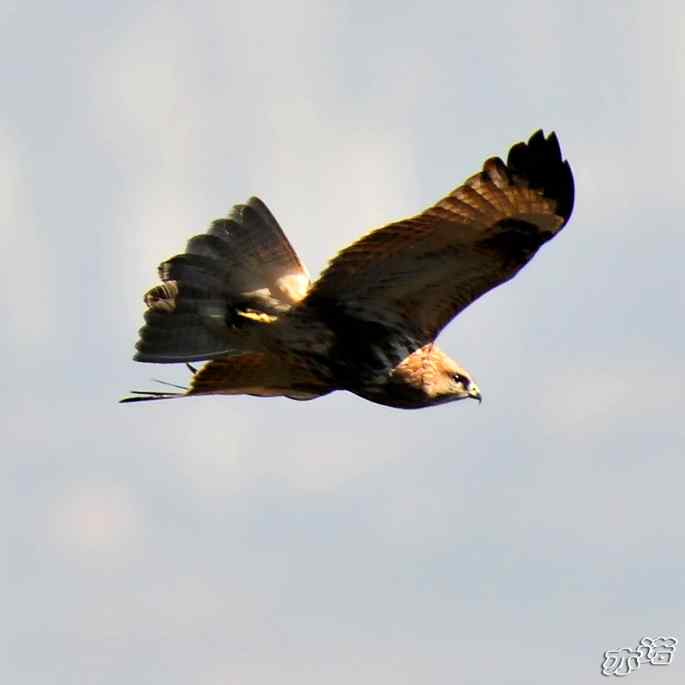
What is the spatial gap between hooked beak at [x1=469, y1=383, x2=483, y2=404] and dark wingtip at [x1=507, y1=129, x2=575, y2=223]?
195 centimetres

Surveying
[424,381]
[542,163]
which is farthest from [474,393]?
[542,163]

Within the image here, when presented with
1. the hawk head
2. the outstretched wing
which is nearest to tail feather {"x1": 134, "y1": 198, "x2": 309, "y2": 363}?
the outstretched wing

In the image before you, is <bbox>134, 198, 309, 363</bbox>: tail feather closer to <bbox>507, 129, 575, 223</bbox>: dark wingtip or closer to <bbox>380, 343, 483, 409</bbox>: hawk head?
<bbox>380, 343, 483, 409</bbox>: hawk head

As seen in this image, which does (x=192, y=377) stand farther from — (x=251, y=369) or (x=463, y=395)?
(x=463, y=395)

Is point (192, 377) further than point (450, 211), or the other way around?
point (192, 377)

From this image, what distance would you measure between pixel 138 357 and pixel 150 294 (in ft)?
1.29

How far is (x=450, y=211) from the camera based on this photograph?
18797 mm

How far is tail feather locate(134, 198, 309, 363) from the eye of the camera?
19.5 metres

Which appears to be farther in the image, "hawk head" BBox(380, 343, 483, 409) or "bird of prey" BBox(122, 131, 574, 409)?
"hawk head" BBox(380, 343, 483, 409)

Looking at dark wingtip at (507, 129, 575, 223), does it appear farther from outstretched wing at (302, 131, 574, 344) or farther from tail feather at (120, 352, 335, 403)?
tail feather at (120, 352, 335, 403)

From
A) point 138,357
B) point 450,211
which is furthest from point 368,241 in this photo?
point 138,357

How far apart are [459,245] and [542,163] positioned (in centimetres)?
73

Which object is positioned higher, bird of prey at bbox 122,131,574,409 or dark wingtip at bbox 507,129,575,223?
dark wingtip at bbox 507,129,575,223

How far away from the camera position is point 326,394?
20375 millimetres
